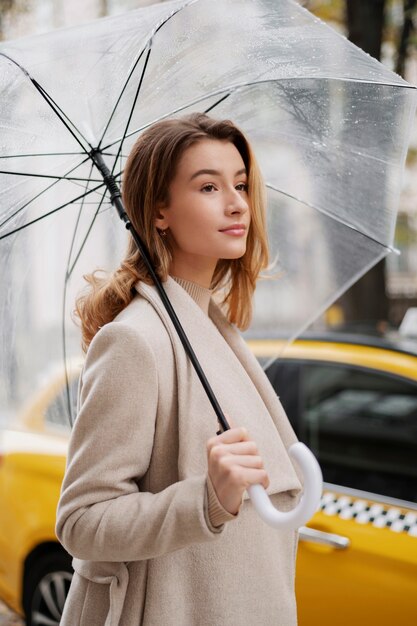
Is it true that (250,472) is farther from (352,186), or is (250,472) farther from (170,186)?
(352,186)

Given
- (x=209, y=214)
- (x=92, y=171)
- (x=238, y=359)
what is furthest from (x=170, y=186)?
(x=238, y=359)

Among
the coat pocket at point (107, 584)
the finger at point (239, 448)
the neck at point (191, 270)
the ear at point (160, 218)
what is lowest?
the coat pocket at point (107, 584)

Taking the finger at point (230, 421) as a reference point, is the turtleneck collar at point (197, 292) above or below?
above

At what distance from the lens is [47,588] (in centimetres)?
363

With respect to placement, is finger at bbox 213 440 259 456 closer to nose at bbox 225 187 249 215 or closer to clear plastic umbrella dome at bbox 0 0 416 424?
nose at bbox 225 187 249 215

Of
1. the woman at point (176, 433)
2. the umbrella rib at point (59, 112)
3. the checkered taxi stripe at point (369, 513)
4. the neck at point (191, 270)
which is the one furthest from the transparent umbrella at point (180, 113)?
the checkered taxi stripe at point (369, 513)

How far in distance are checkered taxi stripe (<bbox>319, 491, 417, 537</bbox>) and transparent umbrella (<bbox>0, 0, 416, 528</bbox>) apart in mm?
776

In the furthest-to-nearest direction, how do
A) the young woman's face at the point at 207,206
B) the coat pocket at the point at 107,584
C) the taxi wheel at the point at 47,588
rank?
the taxi wheel at the point at 47,588 → the young woman's face at the point at 207,206 → the coat pocket at the point at 107,584

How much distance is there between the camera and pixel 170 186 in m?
1.84

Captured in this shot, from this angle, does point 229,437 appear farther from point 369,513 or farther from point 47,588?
point 47,588

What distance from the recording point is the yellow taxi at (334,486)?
289 cm

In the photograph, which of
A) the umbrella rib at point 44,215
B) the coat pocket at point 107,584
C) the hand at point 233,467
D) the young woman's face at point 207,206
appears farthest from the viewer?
the umbrella rib at point 44,215

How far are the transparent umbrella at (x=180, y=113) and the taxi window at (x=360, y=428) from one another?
1.11 metres

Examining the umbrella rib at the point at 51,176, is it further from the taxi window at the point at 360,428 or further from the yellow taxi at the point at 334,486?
the taxi window at the point at 360,428
